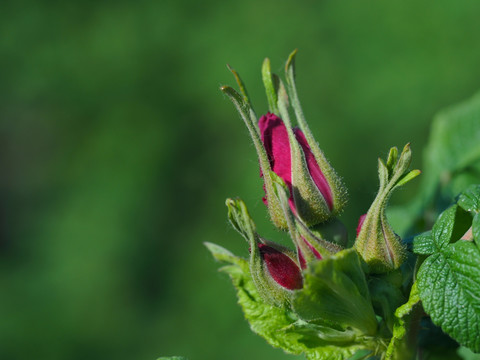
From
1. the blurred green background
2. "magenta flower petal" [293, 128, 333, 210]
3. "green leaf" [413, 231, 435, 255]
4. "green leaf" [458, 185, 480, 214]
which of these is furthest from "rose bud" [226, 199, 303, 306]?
the blurred green background

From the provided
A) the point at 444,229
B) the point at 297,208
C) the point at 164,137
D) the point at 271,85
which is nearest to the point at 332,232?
the point at 297,208

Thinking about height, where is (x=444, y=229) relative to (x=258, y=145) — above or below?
below

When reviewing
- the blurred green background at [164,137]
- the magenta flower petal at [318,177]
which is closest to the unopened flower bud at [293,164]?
the magenta flower petal at [318,177]

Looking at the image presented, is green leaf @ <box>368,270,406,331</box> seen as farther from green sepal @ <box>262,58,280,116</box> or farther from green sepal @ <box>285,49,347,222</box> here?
green sepal @ <box>262,58,280,116</box>

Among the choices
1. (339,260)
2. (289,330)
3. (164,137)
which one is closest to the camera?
(339,260)

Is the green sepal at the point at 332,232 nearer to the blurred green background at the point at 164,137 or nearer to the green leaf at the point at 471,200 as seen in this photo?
the green leaf at the point at 471,200

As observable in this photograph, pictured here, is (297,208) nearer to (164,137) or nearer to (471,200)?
(471,200)

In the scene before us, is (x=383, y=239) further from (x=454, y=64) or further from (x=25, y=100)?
(x=25, y=100)
